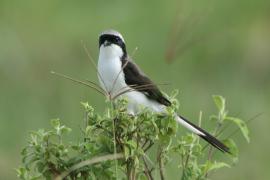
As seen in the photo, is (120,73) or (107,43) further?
(107,43)

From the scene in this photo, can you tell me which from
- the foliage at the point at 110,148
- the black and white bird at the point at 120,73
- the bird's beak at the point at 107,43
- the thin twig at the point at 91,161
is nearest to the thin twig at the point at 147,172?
the foliage at the point at 110,148

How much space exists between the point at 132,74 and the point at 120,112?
1.69 metres

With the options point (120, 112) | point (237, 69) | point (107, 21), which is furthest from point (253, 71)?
point (120, 112)

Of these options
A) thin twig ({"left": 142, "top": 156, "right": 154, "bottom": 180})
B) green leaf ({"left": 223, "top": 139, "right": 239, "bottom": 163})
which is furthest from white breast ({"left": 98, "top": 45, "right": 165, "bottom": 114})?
thin twig ({"left": 142, "top": 156, "right": 154, "bottom": 180})

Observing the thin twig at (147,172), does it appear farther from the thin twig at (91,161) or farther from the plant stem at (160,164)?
the thin twig at (91,161)

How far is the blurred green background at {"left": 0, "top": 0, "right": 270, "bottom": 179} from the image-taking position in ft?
28.2

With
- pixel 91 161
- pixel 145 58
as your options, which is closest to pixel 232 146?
pixel 91 161

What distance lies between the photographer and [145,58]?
399 inches

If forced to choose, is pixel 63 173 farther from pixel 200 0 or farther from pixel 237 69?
pixel 200 0

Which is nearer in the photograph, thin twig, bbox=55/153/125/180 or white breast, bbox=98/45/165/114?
thin twig, bbox=55/153/125/180

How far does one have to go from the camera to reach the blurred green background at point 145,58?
8.61m

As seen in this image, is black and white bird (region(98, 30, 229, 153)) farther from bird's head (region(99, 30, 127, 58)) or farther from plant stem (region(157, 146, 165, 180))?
plant stem (region(157, 146, 165, 180))

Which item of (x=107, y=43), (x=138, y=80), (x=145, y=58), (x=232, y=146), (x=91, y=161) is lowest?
(x=91, y=161)

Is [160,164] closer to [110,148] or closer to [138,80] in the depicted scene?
[110,148]
